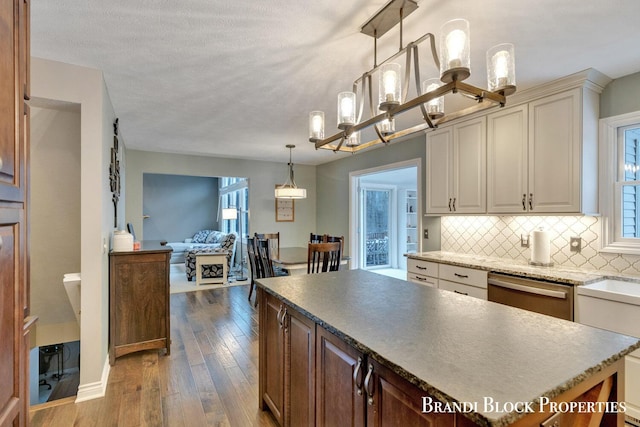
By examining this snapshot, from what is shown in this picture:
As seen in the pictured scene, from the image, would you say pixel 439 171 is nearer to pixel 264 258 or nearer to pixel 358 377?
pixel 264 258

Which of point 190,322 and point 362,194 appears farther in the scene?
point 362,194

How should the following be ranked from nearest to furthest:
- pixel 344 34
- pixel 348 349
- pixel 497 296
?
1. pixel 348 349
2. pixel 344 34
3. pixel 497 296

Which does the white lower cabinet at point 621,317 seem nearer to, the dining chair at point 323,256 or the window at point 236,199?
the dining chair at point 323,256

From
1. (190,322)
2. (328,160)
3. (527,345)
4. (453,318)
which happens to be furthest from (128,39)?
(328,160)

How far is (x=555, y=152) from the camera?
100 inches

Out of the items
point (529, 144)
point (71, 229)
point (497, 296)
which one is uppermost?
point (529, 144)

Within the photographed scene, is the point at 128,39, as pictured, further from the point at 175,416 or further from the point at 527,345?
the point at 527,345

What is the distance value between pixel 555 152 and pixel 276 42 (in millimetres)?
2348

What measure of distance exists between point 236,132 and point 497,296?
3534 mm

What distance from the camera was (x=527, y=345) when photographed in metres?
1.08

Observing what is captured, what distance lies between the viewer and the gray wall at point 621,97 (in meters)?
2.38

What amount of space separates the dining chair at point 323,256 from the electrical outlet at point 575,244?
2146 mm

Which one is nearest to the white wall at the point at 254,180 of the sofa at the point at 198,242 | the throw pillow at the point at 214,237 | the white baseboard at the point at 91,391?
the sofa at the point at 198,242

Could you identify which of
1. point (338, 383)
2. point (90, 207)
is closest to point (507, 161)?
point (338, 383)
